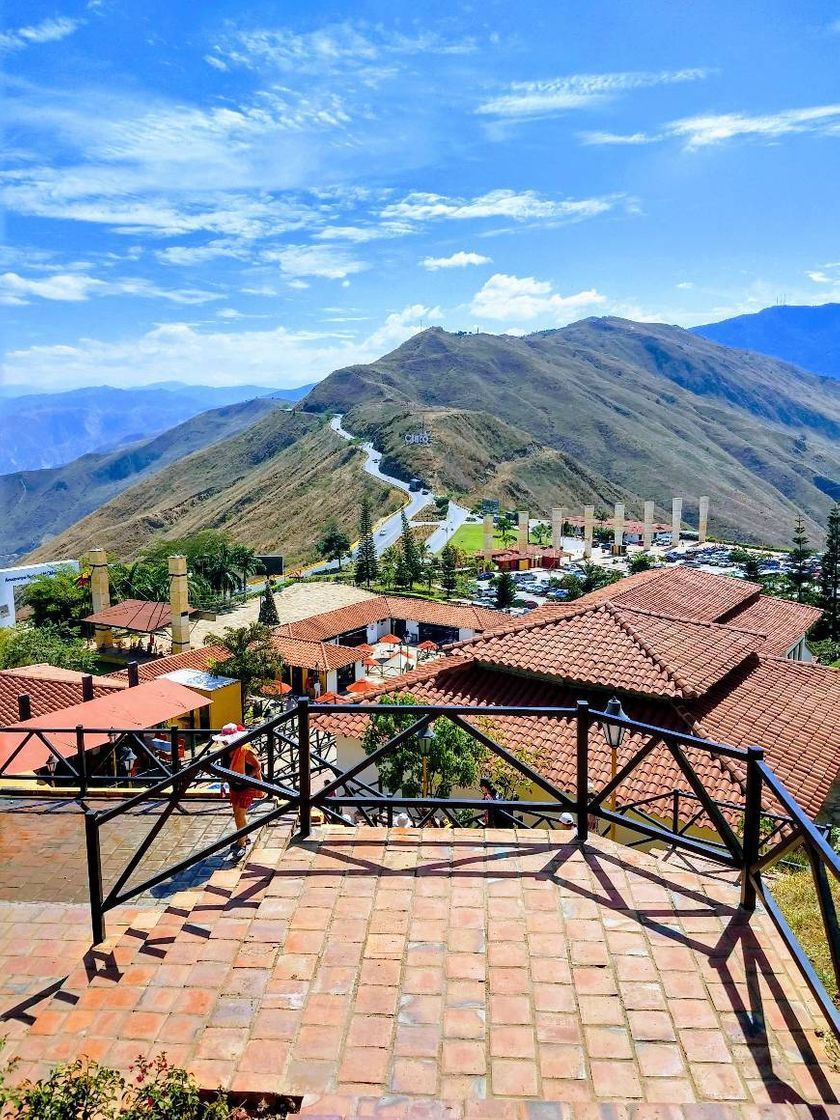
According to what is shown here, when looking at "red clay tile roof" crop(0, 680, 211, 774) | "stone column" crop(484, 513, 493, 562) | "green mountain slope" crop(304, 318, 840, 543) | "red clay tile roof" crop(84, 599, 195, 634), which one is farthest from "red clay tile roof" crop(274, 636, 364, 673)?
"green mountain slope" crop(304, 318, 840, 543)

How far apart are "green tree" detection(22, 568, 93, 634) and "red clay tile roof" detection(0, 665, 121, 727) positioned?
80.3 feet

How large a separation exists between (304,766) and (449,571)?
46188 millimetres

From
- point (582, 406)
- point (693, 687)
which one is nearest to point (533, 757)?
point (693, 687)

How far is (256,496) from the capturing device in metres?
111

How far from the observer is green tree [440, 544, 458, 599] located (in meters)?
49.5

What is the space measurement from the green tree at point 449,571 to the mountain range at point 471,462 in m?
27.2

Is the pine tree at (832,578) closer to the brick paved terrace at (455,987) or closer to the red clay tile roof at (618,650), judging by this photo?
the red clay tile roof at (618,650)

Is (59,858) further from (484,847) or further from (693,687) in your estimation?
(693,687)

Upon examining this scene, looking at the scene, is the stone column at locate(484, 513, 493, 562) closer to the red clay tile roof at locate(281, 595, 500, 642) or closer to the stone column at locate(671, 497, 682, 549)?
the stone column at locate(671, 497, 682, 549)

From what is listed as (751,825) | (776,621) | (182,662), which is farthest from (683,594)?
(182,662)

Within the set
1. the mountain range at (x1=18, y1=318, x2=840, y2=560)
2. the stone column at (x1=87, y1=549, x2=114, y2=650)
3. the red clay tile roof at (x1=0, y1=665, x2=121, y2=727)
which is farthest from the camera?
the mountain range at (x1=18, y1=318, x2=840, y2=560)

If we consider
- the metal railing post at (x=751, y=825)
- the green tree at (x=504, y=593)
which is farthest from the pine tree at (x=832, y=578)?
the metal railing post at (x=751, y=825)

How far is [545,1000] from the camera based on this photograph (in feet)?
9.86

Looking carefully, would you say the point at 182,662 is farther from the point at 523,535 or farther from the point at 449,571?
the point at 523,535
